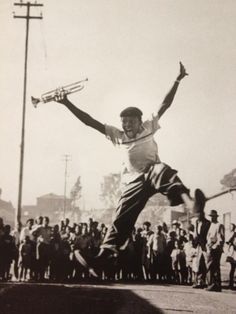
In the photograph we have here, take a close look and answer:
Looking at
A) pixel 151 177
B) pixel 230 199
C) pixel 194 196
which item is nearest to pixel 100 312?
pixel 151 177

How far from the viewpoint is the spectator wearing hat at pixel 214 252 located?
9.84 metres

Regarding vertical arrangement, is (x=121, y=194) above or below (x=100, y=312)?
above

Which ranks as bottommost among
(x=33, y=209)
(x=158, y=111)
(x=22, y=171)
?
(x=158, y=111)

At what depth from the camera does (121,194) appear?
5988 mm

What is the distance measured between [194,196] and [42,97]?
80.9 inches

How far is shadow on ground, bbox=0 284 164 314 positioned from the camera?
348 inches

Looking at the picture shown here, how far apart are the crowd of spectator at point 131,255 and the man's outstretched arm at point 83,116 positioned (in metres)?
4.84

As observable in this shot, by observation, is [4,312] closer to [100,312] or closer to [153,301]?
[100,312]

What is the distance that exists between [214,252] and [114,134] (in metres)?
5.90

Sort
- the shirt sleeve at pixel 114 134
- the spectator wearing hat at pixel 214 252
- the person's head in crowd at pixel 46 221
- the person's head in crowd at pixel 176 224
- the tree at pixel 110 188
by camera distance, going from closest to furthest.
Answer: the shirt sleeve at pixel 114 134
the tree at pixel 110 188
the spectator wearing hat at pixel 214 252
the person's head in crowd at pixel 46 221
the person's head in crowd at pixel 176 224

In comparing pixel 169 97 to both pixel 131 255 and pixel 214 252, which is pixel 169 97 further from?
pixel 131 255

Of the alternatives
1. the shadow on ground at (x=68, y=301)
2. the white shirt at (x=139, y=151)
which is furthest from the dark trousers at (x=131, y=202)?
the shadow on ground at (x=68, y=301)

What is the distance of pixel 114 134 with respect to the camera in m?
6.22

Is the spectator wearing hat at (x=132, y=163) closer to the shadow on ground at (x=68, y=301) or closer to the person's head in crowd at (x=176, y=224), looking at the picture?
the shadow on ground at (x=68, y=301)
